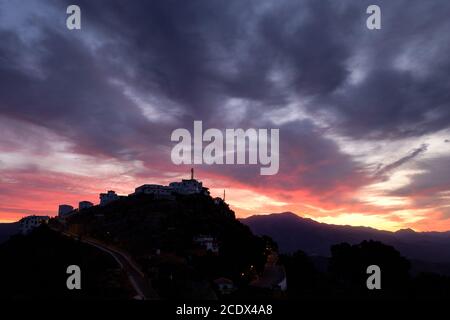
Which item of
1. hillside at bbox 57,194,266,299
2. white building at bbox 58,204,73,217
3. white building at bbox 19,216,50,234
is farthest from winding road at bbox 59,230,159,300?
white building at bbox 58,204,73,217

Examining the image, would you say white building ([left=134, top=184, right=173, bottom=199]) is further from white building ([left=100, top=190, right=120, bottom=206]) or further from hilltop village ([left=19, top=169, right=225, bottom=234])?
white building ([left=100, top=190, right=120, bottom=206])

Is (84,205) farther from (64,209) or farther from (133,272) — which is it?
(133,272)

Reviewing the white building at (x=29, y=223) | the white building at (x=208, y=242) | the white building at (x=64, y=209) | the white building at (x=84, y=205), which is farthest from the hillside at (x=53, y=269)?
the white building at (x=64, y=209)

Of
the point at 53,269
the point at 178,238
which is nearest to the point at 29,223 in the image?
the point at 53,269

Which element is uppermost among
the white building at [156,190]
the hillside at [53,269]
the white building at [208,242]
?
the white building at [156,190]

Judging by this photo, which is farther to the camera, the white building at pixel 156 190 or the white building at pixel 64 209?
the white building at pixel 64 209

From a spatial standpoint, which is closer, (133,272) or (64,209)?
(133,272)

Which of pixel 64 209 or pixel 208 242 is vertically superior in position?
pixel 64 209

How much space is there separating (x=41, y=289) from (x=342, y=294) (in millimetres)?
68738

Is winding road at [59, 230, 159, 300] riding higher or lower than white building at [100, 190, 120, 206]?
lower

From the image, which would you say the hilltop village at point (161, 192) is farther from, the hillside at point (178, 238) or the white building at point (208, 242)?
the white building at point (208, 242)
